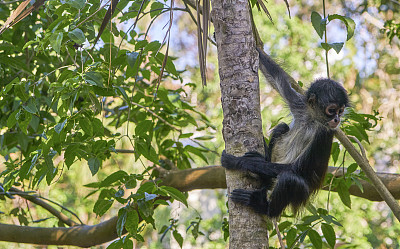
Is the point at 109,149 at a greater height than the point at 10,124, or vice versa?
the point at 10,124

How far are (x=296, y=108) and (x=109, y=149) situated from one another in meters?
1.91

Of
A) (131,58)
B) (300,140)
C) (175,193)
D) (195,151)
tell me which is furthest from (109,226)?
(131,58)

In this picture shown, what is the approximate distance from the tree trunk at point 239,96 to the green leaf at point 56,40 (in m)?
1.01

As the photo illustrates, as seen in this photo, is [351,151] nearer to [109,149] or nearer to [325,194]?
[109,149]

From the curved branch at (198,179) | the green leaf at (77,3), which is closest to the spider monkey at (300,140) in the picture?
the curved branch at (198,179)

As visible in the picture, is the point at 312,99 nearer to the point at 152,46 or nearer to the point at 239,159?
the point at 152,46

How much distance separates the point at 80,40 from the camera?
302cm

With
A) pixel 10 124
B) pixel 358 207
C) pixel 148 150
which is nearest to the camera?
pixel 10 124

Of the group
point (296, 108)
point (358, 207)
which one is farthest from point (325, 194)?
point (296, 108)

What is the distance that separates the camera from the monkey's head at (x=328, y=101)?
428cm

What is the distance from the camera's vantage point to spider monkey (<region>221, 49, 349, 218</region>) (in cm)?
386

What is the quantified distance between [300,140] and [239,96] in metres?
1.86

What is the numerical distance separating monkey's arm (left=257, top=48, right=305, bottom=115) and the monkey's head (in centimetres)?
16

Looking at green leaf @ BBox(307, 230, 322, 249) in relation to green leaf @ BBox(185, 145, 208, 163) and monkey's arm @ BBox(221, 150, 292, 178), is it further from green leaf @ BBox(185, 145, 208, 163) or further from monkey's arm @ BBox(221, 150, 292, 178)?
green leaf @ BBox(185, 145, 208, 163)
